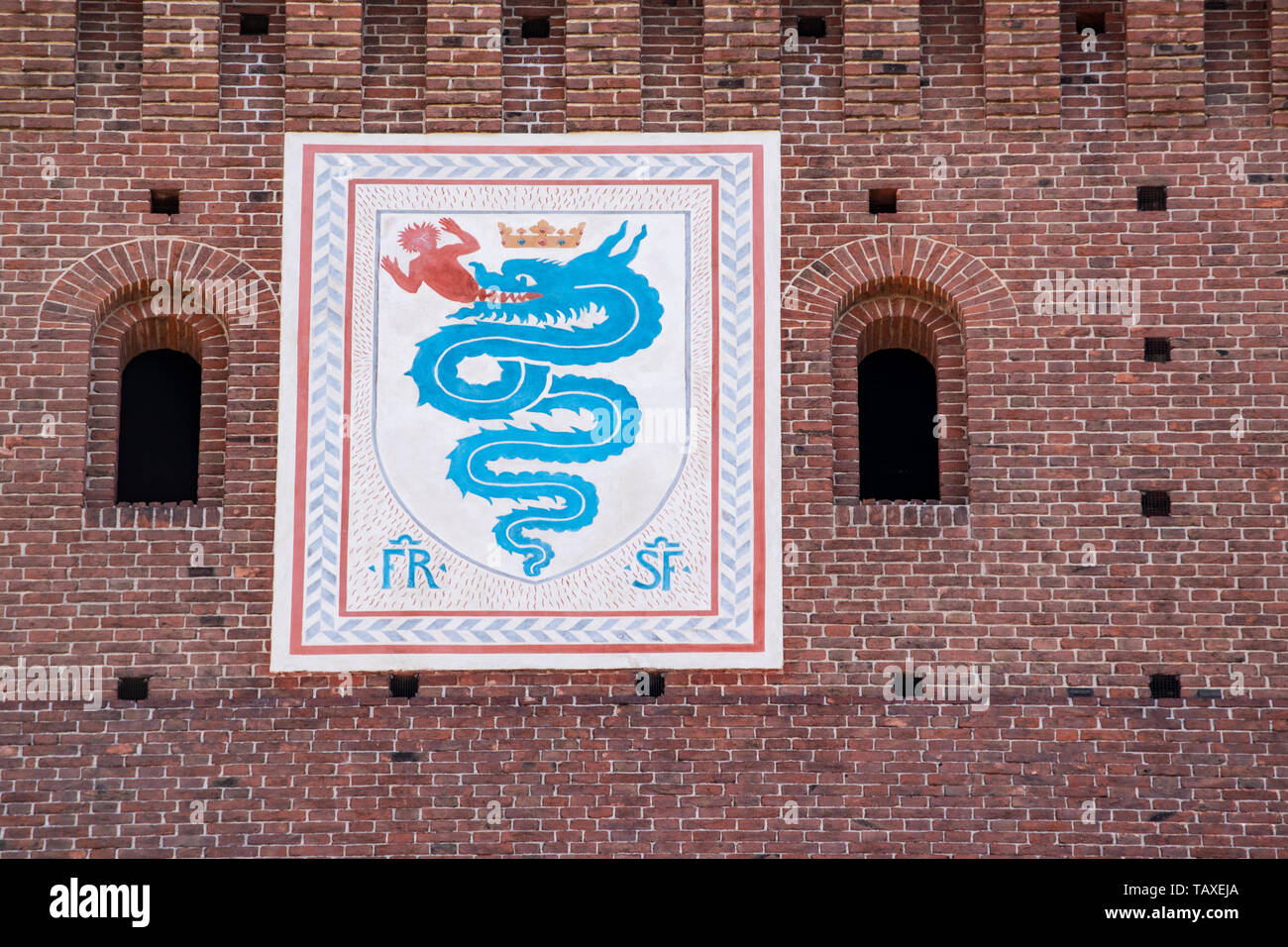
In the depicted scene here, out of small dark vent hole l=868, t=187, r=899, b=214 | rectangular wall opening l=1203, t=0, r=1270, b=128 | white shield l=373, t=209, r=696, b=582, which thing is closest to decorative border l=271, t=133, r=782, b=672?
white shield l=373, t=209, r=696, b=582

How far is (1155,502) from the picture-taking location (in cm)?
1333

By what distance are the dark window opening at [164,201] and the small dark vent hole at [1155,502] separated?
A: 7.35 meters

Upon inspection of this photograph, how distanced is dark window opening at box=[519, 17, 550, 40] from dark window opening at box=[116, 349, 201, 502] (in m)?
3.54

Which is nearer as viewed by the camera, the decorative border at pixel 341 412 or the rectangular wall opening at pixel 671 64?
the decorative border at pixel 341 412

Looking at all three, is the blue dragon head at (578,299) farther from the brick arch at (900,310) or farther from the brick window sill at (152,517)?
the brick window sill at (152,517)

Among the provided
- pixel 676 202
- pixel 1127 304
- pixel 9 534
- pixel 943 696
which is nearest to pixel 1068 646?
pixel 943 696

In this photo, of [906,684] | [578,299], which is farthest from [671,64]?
[906,684]

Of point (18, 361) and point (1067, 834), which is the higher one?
point (18, 361)

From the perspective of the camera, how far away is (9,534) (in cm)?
1316

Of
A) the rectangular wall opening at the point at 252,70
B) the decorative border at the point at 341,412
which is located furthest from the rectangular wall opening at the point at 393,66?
the rectangular wall opening at the point at 252,70

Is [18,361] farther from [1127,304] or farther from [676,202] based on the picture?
[1127,304]

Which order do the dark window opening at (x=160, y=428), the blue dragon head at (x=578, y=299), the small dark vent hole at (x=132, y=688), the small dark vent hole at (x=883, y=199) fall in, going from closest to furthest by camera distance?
the small dark vent hole at (x=132, y=688)
the blue dragon head at (x=578, y=299)
the dark window opening at (x=160, y=428)
the small dark vent hole at (x=883, y=199)

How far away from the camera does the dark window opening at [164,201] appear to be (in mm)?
13805

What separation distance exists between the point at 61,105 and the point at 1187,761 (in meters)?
9.43
